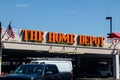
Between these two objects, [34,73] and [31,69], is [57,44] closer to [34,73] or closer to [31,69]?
[31,69]

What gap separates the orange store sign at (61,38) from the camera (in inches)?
1763

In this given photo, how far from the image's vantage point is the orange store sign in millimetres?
44787

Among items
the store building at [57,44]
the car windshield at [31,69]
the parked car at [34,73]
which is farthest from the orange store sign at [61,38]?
the car windshield at [31,69]

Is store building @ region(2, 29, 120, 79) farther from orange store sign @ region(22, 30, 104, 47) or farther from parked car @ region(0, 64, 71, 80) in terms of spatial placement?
parked car @ region(0, 64, 71, 80)

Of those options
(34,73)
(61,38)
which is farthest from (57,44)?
(34,73)

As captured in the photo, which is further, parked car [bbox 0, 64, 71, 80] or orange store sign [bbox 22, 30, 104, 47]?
orange store sign [bbox 22, 30, 104, 47]

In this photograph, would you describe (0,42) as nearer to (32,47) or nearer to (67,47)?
(32,47)

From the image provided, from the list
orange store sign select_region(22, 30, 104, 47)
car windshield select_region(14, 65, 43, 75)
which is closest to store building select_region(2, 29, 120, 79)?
orange store sign select_region(22, 30, 104, 47)

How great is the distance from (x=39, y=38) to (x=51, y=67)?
21.4 metres

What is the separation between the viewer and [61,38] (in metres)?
48.6

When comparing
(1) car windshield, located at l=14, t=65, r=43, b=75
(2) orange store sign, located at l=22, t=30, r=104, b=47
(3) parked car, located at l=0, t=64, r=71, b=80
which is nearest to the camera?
A: (3) parked car, located at l=0, t=64, r=71, b=80

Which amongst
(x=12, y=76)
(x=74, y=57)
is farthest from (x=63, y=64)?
(x=74, y=57)

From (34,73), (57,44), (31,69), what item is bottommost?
(34,73)

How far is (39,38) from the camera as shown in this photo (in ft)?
150
